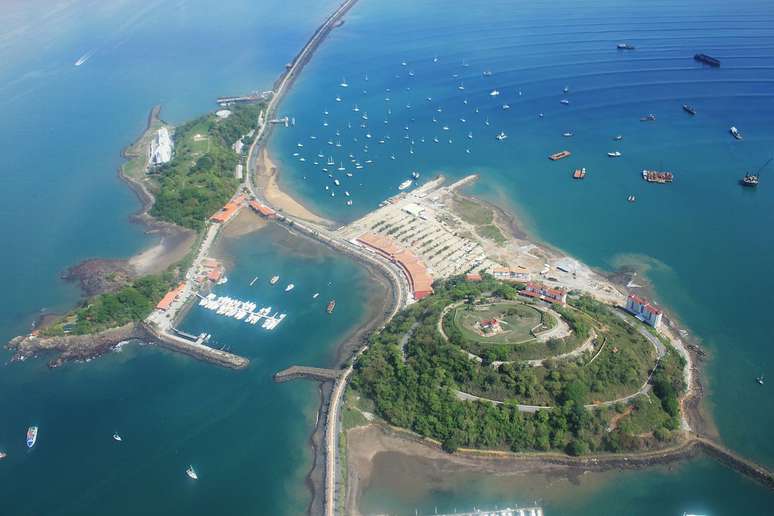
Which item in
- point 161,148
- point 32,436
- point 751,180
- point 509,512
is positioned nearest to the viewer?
point 509,512

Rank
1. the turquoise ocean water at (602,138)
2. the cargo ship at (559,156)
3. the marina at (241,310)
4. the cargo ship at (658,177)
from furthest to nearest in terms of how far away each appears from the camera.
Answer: the cargo ship at (559,156) → the cargo ship at (658,177) → the marina at (241,310) → the turquoise ocean water at (602,138)

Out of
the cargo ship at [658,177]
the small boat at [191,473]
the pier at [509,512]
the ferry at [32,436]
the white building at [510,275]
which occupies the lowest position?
the pier at [509,512]

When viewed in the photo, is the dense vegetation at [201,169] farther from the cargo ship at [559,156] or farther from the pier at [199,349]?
the cargo ship at [559,156]

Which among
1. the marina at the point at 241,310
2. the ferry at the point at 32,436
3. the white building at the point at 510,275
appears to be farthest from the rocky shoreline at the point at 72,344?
the white building at the point at 510,275

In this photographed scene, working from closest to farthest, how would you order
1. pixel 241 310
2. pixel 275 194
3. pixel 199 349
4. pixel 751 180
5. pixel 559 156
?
1. pixel 199 349
2. pixel 241 310
3. pixel 751 180
4. pixel 275 194
5. pixel 559 156

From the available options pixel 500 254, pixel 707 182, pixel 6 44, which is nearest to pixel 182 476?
pixel 500 254

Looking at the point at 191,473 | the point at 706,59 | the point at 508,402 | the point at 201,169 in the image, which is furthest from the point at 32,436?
the point at 706,59

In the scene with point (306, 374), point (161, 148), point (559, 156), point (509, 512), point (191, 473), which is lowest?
point (509, 512)

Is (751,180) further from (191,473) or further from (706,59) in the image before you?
(191,473)
